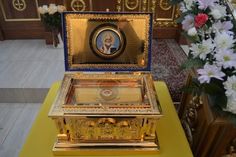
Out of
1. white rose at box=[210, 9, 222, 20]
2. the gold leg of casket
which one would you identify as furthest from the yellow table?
white rose at box=[210, 9, 222, 20]

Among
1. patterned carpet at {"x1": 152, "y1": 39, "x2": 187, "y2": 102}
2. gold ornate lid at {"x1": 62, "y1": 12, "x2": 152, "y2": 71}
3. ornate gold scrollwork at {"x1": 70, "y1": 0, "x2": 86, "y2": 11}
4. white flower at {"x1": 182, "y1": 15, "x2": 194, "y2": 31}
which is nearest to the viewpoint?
white flower at {"x1": 182, "y1": 15, "x2": 194, "y2": 31}

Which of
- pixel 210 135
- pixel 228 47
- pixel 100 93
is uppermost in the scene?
pixel 228 47

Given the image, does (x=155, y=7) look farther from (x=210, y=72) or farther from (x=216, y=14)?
(x=210, y=72)

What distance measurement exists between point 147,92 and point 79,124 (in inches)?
13.1

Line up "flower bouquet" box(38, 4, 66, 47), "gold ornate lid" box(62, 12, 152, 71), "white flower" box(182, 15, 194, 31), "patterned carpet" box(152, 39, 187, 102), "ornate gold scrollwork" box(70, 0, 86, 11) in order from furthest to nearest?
"ornate gold scrollwork" box(70, 0, 86, 11) → "flower bouquet" box(38, 4, 66, 47) → "patterned carpet" box(152, 39, 187, 102) → "gold ornate lid" box(62, 12, 152, 71) → "white flower" box(182, 15, 194, 31)

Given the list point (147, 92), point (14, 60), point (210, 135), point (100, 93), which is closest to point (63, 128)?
point (100, 93)

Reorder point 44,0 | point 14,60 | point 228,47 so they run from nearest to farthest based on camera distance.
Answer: point 228,47, point 14,60, point 44,0

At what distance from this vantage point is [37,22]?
2.85 metres

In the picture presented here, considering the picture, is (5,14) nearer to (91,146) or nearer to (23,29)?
(23,29)

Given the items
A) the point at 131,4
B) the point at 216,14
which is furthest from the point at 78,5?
the point at 216,14

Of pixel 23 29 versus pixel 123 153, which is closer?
pixel 123 153

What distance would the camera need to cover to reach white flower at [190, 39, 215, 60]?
692 mm

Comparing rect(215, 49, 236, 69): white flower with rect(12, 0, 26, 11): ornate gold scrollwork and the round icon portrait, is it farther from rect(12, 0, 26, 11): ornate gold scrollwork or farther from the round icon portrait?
rect(12, 0, 26, 11): ornate gold scrollwork

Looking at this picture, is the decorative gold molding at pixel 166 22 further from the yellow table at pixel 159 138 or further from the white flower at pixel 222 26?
the white flower at pixel 222 26
